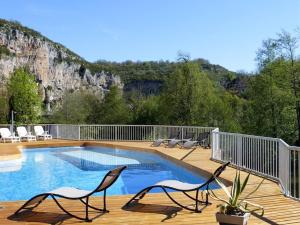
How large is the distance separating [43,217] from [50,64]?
67261 mm

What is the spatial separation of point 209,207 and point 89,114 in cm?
3917

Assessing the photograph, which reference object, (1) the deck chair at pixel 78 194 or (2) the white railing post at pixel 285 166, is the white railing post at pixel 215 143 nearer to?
(2) the white railing post at pixel 285 166

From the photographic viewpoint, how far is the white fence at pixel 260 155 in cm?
619

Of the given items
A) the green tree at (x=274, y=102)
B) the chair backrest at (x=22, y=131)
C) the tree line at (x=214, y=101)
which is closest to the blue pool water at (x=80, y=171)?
the chair backrest at (x=22, y=131)

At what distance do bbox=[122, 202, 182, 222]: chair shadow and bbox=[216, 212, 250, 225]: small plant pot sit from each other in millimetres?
1250

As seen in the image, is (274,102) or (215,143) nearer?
(215,143)

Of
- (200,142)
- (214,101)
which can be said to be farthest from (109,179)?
(214,101)

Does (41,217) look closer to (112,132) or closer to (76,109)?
(112,132)

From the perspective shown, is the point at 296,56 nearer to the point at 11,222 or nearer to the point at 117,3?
the point at 117,3

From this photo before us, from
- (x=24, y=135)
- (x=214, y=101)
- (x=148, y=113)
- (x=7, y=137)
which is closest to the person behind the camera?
(x=7, y=137)

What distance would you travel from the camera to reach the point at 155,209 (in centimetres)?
523

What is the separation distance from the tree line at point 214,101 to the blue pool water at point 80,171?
24.3ft

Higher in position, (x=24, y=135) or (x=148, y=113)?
(x=148, y=113)

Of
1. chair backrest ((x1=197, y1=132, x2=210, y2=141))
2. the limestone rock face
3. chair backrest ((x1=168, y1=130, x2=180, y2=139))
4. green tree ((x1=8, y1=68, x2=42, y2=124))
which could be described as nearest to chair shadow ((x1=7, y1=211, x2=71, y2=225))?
chair backrest ((x1=197, y1=132, x2=210, y2=141))
